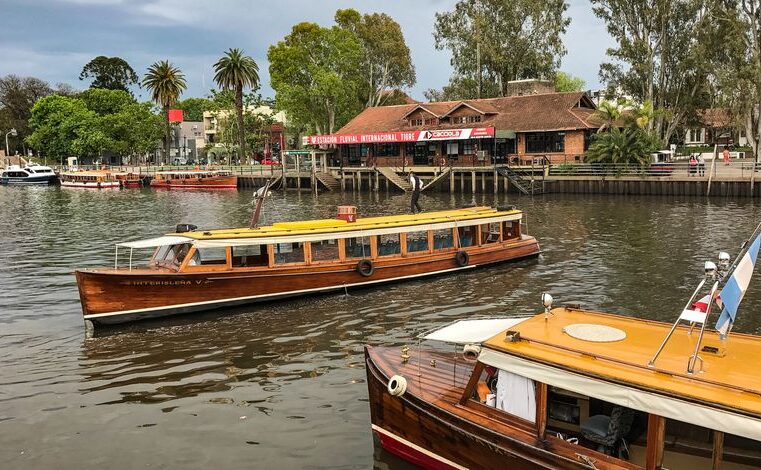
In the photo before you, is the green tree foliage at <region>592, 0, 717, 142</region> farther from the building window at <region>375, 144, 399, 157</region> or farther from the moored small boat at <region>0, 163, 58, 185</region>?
the moored small boat at <region>0, 163, 58, 185</region>

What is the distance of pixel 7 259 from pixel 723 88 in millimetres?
50948

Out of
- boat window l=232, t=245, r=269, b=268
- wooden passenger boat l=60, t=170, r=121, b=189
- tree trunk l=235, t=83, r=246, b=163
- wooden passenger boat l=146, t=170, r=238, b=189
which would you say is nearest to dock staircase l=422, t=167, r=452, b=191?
wooden passenger boat l=146, t=170, r=238, b=189

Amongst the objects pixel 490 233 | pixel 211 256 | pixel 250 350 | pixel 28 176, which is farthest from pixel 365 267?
pixel 28 176

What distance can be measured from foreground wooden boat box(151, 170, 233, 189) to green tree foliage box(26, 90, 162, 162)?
65.1 ft

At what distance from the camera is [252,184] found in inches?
2908

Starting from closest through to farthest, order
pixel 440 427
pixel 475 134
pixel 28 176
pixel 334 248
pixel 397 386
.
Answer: pixel 440 427
pixel 397 386
pixel 334 248
pixel 475 134
pixel 28 176

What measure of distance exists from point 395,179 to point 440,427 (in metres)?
52.7

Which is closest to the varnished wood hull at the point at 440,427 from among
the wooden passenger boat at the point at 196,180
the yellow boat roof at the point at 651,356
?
the yellow boat roof at the point at 651,356

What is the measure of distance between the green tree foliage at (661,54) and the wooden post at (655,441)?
5418cm

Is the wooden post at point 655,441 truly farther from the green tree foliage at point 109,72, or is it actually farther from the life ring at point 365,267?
the green tree foliage at point 109,72

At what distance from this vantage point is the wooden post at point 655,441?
22.7ft

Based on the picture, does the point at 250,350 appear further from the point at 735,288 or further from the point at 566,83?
the point at 566,83

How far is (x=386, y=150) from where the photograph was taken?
6812cm

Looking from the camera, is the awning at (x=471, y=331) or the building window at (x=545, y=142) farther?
the building window at (x=545, y=142)
